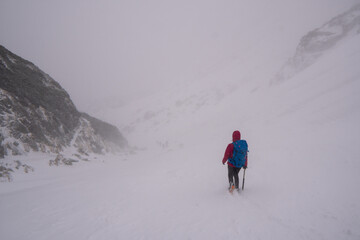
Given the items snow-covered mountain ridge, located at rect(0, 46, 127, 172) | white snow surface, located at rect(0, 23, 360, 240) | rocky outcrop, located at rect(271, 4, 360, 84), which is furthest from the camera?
rocky outcrop, located at rect(271, 4, 360, 84)

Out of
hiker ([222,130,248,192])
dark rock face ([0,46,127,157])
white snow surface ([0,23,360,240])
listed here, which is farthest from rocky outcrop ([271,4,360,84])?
dark rock face ([0,46,127,157])

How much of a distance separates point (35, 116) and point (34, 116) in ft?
0.58

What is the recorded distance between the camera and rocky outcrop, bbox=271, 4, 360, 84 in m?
44.2

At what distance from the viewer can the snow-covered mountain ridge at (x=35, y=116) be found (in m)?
15.3

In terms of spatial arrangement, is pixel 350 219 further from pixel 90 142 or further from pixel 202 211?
pixel 90 142

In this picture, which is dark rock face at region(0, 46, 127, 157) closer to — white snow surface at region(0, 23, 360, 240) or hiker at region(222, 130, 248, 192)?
white snow surface at region(0, 23, 360, 240)

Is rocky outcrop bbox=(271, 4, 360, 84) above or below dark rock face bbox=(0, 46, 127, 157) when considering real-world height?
above

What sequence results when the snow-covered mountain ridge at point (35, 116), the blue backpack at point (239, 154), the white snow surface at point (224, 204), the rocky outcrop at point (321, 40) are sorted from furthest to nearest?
the rocky outcrop at point (321, 40), the snow-covered mountain ridge at point (35, 116), the blue backpack at point (239, 154), the white snow surface at point (224, 204)

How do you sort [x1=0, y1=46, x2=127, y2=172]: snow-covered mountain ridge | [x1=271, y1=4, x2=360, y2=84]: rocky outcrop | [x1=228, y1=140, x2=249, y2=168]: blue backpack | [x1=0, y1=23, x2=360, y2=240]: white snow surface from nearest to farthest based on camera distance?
[x1=0, y1=23, x2=360, y2=240]: white snow surface → [x1=228, y1=140, x2=249, y2=168]: blue backpack → [x1=0, y1=46, x2=127, y2=172]: snow-covered mountain ridge → [x1=271, y1=4, x2=360, y2=84]: rocky outcrop

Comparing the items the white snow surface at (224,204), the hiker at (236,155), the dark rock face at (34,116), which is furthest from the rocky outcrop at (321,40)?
the dark rock face at (34,116)

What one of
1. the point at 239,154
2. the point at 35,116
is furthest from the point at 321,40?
the point at 35,116

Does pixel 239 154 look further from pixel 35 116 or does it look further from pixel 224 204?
pixel 35 116

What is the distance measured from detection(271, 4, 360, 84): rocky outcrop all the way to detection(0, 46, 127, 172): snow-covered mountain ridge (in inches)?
2065

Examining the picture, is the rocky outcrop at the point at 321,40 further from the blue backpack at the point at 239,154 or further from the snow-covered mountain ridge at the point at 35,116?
the snow-covered mountain ridge at the point at 35,116
